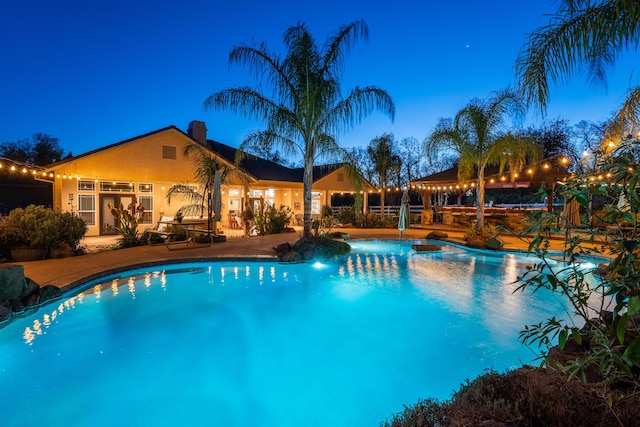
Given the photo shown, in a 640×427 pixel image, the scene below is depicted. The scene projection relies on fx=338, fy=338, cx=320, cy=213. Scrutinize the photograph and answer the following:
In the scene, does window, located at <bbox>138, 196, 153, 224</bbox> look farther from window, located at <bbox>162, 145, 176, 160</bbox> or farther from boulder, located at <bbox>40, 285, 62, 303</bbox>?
boulder, located at <bbox>40, 285, 62, 303</bbox>

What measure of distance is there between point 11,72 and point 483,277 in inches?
1763

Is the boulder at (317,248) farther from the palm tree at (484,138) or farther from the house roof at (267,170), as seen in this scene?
the house roof at (267,170)

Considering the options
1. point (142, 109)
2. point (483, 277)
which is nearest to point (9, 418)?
point (483, 277)

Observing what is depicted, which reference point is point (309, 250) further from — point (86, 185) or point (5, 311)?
point (86, 185)

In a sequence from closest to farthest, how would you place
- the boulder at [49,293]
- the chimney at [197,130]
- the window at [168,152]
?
the boulder at [49,293] < the window at [168,152] < the chimney at [197,130]

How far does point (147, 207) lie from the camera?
16844 mm

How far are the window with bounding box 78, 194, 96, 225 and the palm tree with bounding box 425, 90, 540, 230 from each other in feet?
50.3

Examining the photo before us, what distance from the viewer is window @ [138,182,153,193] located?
1659 centimetres

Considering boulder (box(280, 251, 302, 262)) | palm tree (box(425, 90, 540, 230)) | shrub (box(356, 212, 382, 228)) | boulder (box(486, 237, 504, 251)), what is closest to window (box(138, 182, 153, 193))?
boulder (box(280, 251, 302, 262))

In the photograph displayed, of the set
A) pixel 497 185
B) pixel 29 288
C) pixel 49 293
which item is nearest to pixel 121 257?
pixel 49 293

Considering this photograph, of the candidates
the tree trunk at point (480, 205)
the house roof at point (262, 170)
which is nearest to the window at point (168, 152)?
the house roof at point (262, 170)

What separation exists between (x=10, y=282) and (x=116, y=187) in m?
11.2

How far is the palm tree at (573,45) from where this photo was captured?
4160 millimetres

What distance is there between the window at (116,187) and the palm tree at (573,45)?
16578 mm
